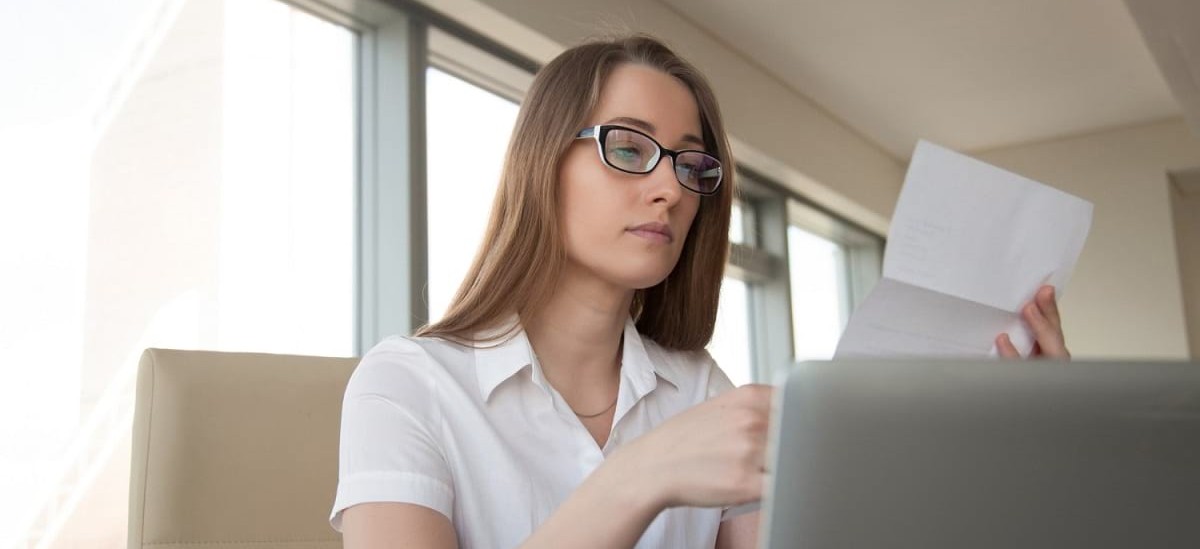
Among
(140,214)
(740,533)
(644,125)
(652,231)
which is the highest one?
(140,214)

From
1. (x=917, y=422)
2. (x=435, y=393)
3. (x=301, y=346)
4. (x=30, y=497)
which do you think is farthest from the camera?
(x=301, y=346)

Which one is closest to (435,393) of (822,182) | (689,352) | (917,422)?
(689,352)

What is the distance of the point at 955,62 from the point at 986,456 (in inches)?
206

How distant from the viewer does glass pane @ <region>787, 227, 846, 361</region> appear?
603cm

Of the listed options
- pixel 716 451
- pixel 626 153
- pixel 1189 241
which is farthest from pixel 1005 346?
pixel 1189 241

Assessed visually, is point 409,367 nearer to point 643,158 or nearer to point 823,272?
point 643,158

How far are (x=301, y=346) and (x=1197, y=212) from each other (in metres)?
5.94

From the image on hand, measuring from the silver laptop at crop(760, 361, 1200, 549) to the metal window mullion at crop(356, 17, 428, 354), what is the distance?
2.79m

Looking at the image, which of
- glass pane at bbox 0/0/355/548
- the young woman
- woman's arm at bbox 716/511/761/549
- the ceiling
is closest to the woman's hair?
the young woman

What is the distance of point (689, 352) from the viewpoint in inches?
55.7

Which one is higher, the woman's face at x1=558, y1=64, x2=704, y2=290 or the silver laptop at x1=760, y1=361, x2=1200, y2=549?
the woman's face at x1=558, y1=64, x2=704, y2=290

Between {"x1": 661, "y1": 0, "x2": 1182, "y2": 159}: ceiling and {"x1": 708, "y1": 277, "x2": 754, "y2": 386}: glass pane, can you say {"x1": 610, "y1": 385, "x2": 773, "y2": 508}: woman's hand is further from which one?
{"x1": 708, "y1": 277, "x2": 754, "y2": 386}: glass pane

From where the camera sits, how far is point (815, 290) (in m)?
6.38

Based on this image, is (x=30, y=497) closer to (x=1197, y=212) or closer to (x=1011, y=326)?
(x=1011, y=326)
